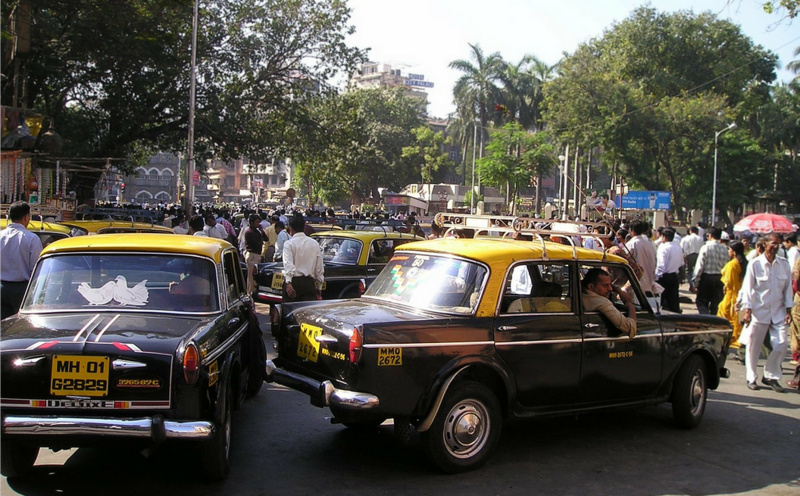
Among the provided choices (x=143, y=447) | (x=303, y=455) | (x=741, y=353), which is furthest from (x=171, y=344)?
(x=741, y=353)

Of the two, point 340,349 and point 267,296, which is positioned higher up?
point 340,349

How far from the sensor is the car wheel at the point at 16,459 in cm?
511

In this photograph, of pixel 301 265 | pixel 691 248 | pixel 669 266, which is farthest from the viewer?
pixel 691 248

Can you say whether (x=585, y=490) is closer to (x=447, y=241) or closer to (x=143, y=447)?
(x=447, y=241)

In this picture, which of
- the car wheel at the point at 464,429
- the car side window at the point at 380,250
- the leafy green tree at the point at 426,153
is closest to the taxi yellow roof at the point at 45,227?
the car side window at the point at 380,250

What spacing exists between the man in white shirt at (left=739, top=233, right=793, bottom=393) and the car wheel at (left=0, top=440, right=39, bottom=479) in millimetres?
8139

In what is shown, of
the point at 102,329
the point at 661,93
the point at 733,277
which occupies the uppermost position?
the point at 661,93

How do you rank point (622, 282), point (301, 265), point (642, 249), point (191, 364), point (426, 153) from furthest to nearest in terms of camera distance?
point (426, 153) → point (642, 249) → point (301, 265) → point (622, 282) → point (191, 364)

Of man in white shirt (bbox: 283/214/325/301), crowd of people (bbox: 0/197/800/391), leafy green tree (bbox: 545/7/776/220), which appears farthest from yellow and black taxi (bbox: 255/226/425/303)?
leafy green tree (bbox: 545/7/776/220)

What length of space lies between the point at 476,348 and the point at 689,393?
278cm

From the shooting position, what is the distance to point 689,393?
735cm

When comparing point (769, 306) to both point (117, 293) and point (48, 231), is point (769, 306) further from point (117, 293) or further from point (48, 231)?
point (48, 231)

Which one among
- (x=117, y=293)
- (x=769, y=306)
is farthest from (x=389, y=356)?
(x=769, y=306)

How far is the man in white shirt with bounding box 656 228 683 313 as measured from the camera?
523 inches
